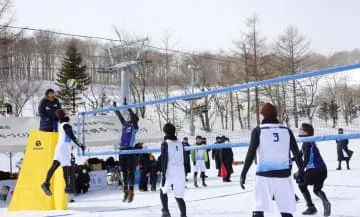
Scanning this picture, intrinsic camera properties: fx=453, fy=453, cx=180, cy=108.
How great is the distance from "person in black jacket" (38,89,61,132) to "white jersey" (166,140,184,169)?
11.6 feet

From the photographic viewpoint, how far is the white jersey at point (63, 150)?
29.5ft

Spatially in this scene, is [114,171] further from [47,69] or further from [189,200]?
[47,69]

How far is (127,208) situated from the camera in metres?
10.1

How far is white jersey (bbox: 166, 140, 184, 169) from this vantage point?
7367 millimetres

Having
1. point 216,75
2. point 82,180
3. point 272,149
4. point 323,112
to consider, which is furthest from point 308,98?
point 216,75

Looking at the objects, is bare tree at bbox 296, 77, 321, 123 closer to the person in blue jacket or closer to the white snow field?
the white snow field

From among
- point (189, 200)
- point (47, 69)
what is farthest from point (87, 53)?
point (189, 200)

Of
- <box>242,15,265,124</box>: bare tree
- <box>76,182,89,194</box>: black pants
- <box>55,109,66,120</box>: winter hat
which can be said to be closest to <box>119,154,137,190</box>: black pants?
<box>55,109,66,120</box>: winter hat

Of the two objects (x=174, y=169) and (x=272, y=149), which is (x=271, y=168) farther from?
(x=174, y=169)

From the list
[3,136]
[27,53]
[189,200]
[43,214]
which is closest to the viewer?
[43,214]

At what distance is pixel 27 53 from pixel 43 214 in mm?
51240

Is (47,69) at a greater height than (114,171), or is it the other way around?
(47,69)

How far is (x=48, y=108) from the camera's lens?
9727mm

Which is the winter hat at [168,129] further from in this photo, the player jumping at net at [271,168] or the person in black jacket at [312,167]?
the player jumping at net at [271,168]
